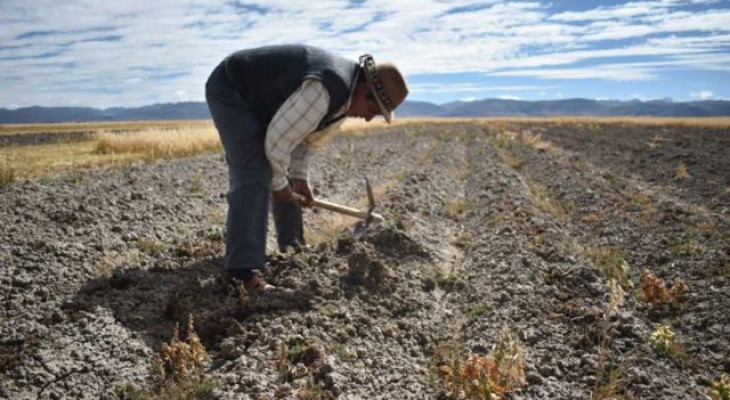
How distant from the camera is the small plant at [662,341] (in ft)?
10.8

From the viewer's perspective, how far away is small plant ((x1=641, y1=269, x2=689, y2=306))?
416cm

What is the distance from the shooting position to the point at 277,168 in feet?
12.1

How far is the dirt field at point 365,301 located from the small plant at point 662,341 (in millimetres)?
20

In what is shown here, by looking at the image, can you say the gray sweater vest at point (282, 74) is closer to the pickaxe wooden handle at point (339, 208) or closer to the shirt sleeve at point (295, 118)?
the shirt sleeve at point (295, 118)

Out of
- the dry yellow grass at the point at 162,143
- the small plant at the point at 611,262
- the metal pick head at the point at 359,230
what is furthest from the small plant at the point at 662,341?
the dry yellow grass at the point at 162,143

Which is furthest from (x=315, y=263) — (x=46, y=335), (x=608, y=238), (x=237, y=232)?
(x=608, y=238)

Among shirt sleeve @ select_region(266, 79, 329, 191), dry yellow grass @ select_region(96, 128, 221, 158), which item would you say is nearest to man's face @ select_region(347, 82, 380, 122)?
shirt sleeve @ select_region(266, 79, 329, 191)

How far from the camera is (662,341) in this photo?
330cm

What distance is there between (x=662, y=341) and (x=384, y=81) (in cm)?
247

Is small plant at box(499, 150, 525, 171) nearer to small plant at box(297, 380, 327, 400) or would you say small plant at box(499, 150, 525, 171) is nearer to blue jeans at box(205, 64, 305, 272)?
blue jeans at box(205, 64, 305, 272)

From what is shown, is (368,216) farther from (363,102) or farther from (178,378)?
(178,378)

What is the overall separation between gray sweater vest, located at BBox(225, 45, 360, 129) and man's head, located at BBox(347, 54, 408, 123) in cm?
10

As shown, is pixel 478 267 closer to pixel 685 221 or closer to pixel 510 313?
pixel 510 313

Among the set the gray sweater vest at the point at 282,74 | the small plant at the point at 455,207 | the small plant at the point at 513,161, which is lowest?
the small plant at the point at 455,207
